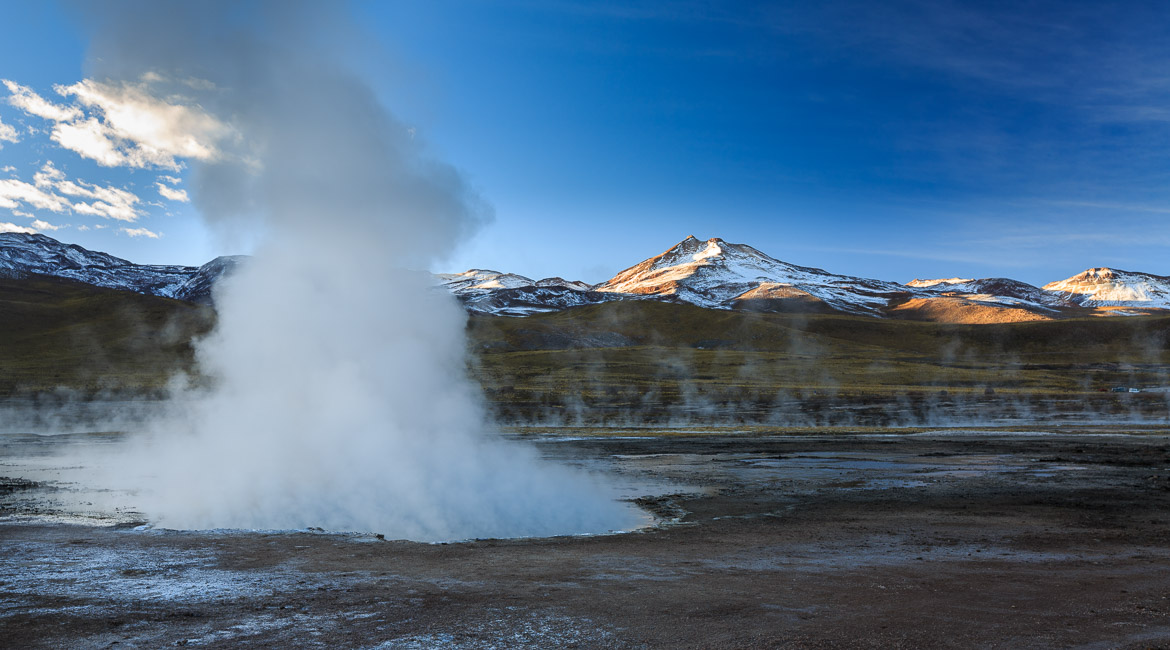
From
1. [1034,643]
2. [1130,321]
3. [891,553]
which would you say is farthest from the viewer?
[1130,321]

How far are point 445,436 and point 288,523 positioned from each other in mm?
6177

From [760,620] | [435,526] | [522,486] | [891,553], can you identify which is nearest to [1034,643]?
[760,620]

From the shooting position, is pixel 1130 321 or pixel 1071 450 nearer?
pixel 1071 450

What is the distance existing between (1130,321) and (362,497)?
18469 cm

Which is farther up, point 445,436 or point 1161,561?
point 445,436

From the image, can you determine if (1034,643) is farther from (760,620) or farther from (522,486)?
(522,486)

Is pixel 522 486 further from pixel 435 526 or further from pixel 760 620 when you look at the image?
pixel 760 620

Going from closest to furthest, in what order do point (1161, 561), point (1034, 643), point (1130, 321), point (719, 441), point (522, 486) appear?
1. point (1034, 643)
2. point (1161, 561)
3. point (522, 486)
4. point (719, 441)
5. point (1130, 321)

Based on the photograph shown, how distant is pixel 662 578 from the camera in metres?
11.6

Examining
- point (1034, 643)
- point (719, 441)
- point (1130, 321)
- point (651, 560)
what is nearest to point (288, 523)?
point (651, 560)

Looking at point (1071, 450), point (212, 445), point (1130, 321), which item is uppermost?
point (1130, 321)

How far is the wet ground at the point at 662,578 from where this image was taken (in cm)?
873

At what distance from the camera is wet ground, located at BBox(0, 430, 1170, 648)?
8.73 meters

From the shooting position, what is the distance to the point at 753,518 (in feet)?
58.0
